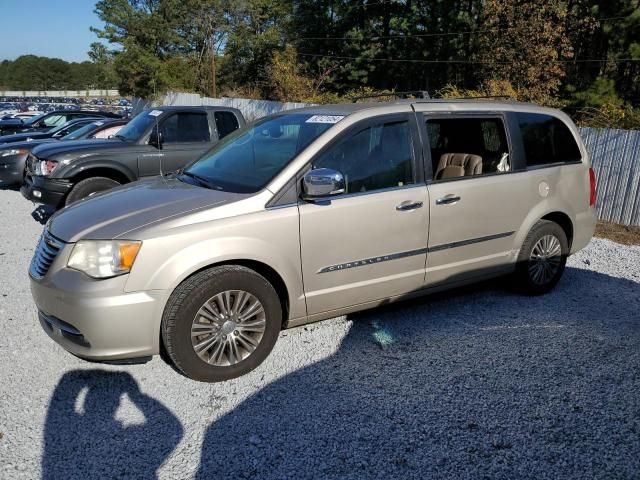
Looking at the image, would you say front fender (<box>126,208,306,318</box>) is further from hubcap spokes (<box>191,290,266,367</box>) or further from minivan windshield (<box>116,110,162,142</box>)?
minivan windshield (<box>116,110,162,142</box>)

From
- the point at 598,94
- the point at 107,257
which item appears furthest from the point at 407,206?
the point at 598,94

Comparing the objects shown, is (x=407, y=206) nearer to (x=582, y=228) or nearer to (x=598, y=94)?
(x=582, y=228)

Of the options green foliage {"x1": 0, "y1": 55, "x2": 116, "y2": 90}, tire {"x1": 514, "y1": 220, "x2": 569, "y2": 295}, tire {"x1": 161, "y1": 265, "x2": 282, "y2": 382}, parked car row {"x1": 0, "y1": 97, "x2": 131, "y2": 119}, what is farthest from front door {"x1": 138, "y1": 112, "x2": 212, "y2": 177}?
green foliage {"x1": 0, "y1": 55, "x2": 116, "y2": 90}

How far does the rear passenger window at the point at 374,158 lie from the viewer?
3.69 m

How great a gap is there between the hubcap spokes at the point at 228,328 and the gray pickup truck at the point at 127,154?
176 inches

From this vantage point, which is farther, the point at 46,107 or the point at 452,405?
the point at 46,107

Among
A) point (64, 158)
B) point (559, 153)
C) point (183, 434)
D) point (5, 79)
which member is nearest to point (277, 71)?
point (64, 158)

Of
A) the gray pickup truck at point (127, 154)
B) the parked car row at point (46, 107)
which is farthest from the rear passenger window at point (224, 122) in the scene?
the parked car row at point (46, 107)

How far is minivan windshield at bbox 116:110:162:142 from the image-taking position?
7.81 metres

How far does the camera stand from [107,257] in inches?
119

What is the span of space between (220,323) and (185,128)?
5467 millimetres

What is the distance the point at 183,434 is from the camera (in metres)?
2.86

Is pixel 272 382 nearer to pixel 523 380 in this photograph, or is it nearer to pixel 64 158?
pixel 523 380

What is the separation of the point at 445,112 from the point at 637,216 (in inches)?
231
